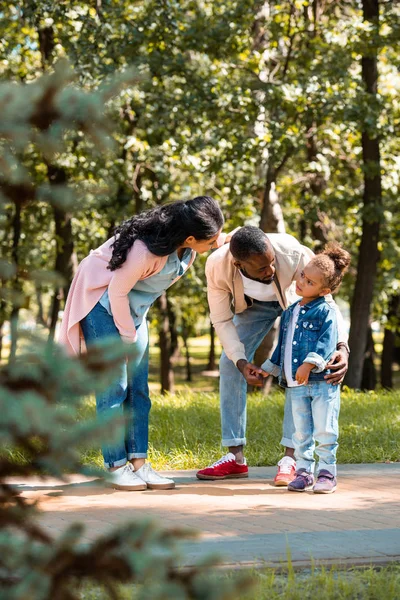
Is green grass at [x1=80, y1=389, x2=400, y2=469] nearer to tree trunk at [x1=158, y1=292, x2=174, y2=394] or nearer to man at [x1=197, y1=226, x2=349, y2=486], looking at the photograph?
man at [x1=197, y1=226, x2=349, y2=486]

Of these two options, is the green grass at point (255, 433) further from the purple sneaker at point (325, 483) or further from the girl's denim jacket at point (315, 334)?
the girl's denim jacket at point (315, 334)

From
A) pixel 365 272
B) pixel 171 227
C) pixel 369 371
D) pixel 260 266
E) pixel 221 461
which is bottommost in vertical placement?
pixel 369 371

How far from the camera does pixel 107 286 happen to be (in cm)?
576

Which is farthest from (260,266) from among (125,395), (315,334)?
(125,395)

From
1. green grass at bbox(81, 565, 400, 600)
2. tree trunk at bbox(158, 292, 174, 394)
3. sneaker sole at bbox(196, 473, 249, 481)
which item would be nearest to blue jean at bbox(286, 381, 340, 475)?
sneaker sole at bbox(196, 473, 249, 481)

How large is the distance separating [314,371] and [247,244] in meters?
0.88

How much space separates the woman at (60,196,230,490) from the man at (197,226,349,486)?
232 mm

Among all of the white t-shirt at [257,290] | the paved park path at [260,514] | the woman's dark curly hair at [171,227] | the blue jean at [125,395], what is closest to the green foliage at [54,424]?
the paved park path at [260,514]

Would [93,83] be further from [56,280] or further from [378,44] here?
[56,280]

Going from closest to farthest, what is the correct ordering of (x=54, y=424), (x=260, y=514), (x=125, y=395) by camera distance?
(x=54, y=424)
(x=260, y=514)
(x=125, y=395)

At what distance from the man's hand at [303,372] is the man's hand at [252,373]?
0.27 meters

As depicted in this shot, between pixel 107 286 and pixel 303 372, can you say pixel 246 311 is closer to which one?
pixel 303 372

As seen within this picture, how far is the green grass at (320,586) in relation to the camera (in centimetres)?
333

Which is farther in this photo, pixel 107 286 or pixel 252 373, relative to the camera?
pixel 252 373
